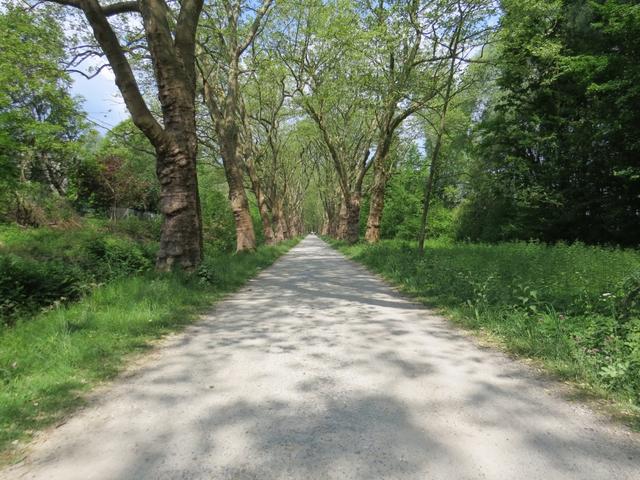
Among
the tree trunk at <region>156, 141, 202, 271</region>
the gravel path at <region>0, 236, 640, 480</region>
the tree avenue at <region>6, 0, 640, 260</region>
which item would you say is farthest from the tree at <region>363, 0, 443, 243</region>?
the gravel path at <region>0, 236, 640, 480</region>

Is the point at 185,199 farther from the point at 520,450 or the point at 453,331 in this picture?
the point at 520,450

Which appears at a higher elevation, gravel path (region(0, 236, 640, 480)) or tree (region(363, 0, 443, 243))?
tree (region(363, 0, 443, 243))

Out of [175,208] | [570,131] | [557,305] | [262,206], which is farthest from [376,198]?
[557,305]

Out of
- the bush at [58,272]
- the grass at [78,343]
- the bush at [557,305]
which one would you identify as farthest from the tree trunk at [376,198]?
the grass at [78,343]

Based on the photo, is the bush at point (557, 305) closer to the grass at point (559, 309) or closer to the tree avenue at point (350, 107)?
the grass at point (559, 309)

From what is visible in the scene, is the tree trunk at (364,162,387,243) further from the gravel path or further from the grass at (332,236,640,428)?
the gravel path

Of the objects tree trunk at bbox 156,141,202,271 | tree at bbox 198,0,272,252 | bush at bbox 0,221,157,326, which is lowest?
bush at bbox 0,221,157,326

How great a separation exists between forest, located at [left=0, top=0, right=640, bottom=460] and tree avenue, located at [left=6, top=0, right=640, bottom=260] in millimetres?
85

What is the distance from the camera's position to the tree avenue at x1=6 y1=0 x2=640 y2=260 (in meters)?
8.85

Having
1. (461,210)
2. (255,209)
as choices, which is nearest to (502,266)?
(461,210)

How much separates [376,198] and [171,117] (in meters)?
13.3

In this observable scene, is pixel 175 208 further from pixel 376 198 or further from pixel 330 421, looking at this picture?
pixel 376 198

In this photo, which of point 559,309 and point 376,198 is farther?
point 376,198

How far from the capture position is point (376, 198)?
66.9ft
